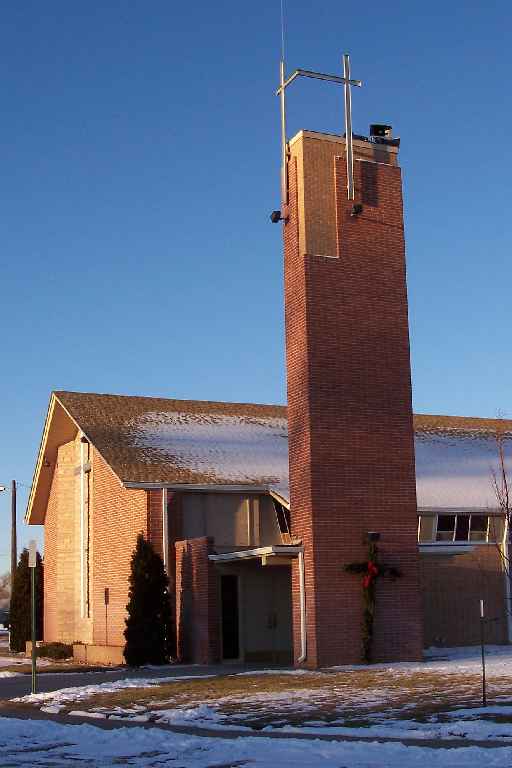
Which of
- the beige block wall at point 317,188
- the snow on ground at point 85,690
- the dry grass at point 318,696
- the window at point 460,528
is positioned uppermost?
the beige block wall at point 317,188

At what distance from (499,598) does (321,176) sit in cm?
1290

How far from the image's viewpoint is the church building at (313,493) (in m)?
25.2

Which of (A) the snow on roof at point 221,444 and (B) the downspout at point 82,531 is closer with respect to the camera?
(A) the snow on roof at point 221,444

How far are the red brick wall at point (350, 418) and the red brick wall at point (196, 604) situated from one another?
11.9ft

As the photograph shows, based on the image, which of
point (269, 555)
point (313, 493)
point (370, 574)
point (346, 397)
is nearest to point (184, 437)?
point (269, 555)

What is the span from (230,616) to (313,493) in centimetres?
578

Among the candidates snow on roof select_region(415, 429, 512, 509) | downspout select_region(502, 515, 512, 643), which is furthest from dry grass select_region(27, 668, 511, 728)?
snow on roof select_region(415, 429, 512, 509)

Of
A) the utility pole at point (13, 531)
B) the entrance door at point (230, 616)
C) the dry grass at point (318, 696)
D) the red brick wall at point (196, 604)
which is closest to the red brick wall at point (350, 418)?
the dry grass at point (318, 696)

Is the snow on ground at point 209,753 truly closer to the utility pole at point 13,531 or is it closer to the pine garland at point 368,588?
the pine garland at point 368,588

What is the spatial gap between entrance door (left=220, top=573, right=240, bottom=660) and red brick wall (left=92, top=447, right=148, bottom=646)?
2.87 m

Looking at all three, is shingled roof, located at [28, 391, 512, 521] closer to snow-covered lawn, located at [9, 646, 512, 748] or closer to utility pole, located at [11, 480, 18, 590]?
snow-covered lawn, located at [9, 646, 512, 748]

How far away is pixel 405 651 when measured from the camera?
83.4 feet

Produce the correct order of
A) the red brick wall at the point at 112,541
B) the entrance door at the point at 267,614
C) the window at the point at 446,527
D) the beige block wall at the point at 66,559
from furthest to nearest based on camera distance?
the beige block wall at the point at 66,559 < the red brick wall at the point at 112,541 < the window at the point at 446,527 < the entrance door at the point at 267,614

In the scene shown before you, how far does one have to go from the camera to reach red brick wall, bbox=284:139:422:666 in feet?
81.8
